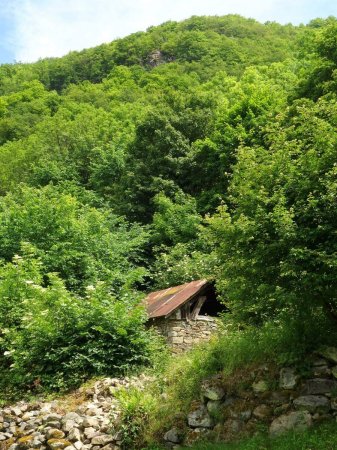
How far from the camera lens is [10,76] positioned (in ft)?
245

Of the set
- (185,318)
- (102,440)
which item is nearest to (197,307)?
(185,318)

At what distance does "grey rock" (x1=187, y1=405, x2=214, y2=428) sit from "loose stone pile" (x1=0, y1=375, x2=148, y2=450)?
1.63m

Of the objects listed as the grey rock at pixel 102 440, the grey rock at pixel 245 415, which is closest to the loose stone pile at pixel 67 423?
the grey rock at pixel 102 440

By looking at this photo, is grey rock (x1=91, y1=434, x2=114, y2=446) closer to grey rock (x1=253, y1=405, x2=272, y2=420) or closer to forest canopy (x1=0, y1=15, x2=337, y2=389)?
forest canopy (x1=0, y1=15, x2=337, y2=389)

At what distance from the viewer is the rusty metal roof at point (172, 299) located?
621 inches

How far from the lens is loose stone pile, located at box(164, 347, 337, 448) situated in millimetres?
8703

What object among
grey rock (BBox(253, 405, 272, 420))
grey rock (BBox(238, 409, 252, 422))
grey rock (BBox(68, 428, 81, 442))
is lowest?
grey rock (BBox(68, 428, 81, 442))

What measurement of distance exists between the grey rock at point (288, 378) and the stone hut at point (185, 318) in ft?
21.6

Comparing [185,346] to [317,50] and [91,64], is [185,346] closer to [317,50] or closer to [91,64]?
[317,50]

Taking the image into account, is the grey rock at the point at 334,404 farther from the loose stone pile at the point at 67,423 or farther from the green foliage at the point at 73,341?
the green foliage at the point at 73,341

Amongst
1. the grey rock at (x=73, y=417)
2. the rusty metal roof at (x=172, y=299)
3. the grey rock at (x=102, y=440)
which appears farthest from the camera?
the rusty metal roof at (x=172, y=299)

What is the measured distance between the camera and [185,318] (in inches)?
649

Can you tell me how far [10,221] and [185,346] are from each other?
10362 millimetres

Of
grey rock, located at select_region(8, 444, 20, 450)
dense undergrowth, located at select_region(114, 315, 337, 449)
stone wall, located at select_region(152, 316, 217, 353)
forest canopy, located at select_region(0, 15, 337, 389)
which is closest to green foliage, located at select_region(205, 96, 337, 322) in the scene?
forest canopy, located at select_region(0, 15, 337, 389)
